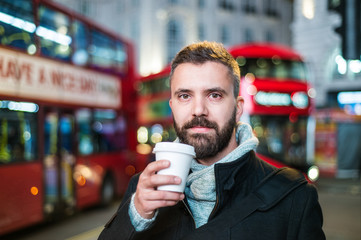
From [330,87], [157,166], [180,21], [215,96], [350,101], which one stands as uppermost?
[180,21]

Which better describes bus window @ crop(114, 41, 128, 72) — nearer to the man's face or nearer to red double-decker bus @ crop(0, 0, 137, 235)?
red double-decker bus @ crop(0, 0, 137, 235)

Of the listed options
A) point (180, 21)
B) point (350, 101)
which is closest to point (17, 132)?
point (350, 101)

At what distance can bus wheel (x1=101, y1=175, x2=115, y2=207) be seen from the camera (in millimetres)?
9125

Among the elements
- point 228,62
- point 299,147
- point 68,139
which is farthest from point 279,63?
point 228,62

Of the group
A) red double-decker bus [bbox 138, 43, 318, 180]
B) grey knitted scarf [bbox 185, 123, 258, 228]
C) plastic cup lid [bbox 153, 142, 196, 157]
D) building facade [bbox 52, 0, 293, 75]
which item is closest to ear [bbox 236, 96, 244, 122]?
grey knitted scarf [bbox 185, 123, 258, 228]

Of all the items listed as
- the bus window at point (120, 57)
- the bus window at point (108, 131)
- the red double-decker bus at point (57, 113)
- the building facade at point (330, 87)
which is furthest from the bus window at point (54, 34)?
the building facade at point (330, 87)

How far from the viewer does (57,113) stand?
755 centimetres

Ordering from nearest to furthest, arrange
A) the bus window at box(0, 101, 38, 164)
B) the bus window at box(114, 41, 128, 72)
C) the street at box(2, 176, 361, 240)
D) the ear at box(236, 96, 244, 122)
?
the ear at box(236, 96, 244, 122) → the bus window at box(0, 101, 38, 164) → the street at box(2, 176, 361, 240) → the bus window at box(114, 41, 128, 72)

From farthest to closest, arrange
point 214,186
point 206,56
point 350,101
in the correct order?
point 350,101
point 206,56
point 214,186

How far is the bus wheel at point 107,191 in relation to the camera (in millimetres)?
9125

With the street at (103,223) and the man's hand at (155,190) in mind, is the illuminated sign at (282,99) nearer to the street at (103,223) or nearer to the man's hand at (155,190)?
the street at (103,223)

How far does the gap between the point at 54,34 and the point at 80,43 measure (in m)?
0.91

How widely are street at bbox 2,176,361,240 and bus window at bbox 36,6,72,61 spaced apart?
3.22m

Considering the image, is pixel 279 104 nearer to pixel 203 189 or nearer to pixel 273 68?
pixel 273 68
